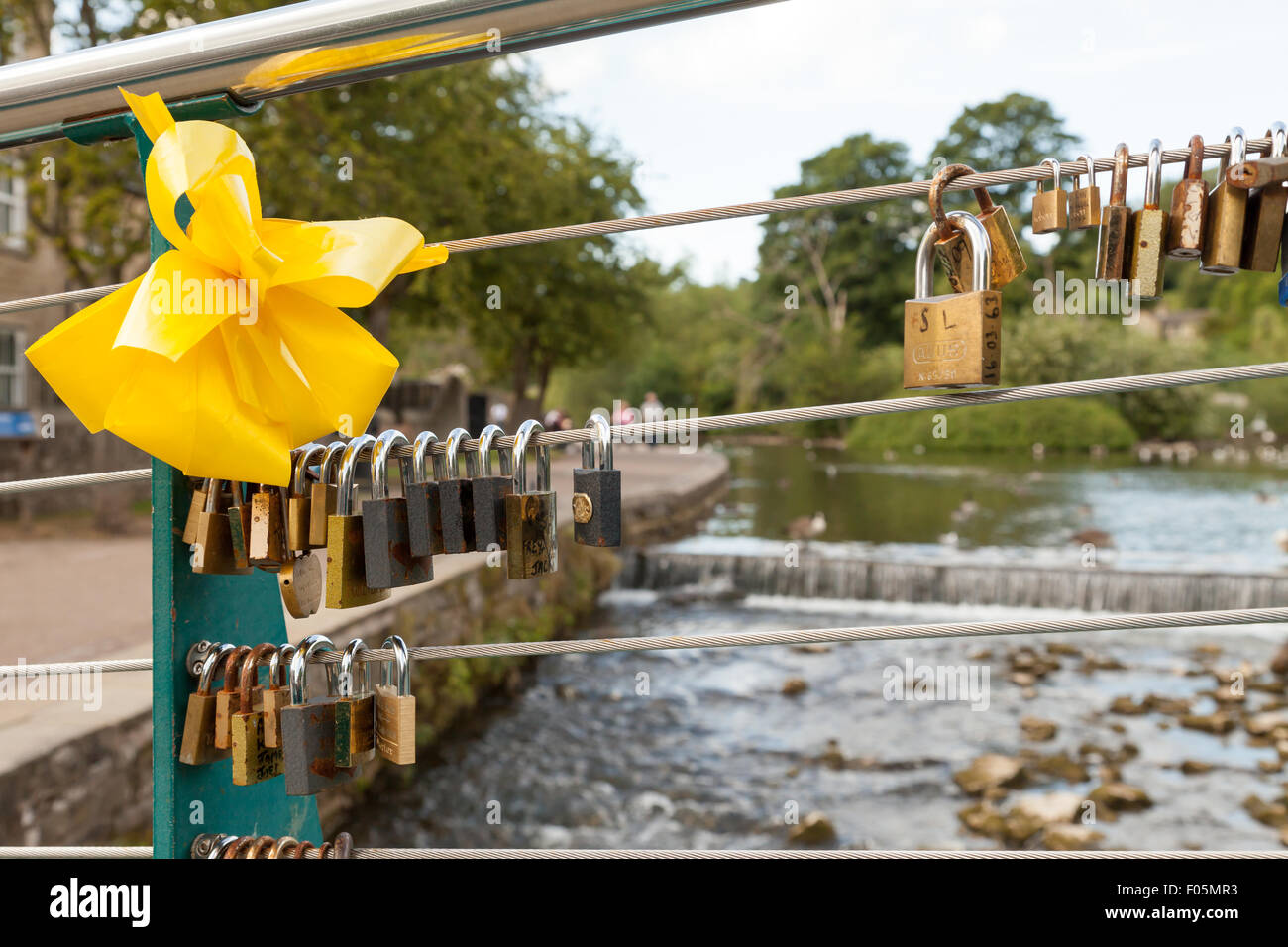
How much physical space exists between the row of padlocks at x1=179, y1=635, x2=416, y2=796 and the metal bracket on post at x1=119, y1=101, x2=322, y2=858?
0.02 m

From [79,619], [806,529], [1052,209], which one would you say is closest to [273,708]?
[1052,209]

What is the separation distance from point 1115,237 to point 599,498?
2.00 feet

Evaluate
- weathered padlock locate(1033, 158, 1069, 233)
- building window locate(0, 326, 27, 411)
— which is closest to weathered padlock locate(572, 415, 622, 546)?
weathered padlock locate(1033, 158, 1069, 233)

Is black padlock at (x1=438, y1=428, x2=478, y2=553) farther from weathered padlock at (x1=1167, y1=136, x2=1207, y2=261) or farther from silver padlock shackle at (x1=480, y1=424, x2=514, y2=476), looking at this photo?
weathered padlock at (x1=1167, y1=136, x2=1207, y2=261)

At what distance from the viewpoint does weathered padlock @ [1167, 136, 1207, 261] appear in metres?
0.88

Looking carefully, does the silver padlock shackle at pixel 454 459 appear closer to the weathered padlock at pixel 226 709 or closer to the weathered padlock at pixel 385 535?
the weathered padlock at pixel 385 535

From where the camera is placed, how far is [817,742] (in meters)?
7.03

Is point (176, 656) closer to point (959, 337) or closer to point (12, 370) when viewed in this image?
point (959, 337)

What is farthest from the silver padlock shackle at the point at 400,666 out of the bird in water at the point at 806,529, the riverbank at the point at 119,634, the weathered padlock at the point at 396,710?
the bird in water at the point at 806,529

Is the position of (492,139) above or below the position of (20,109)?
above
